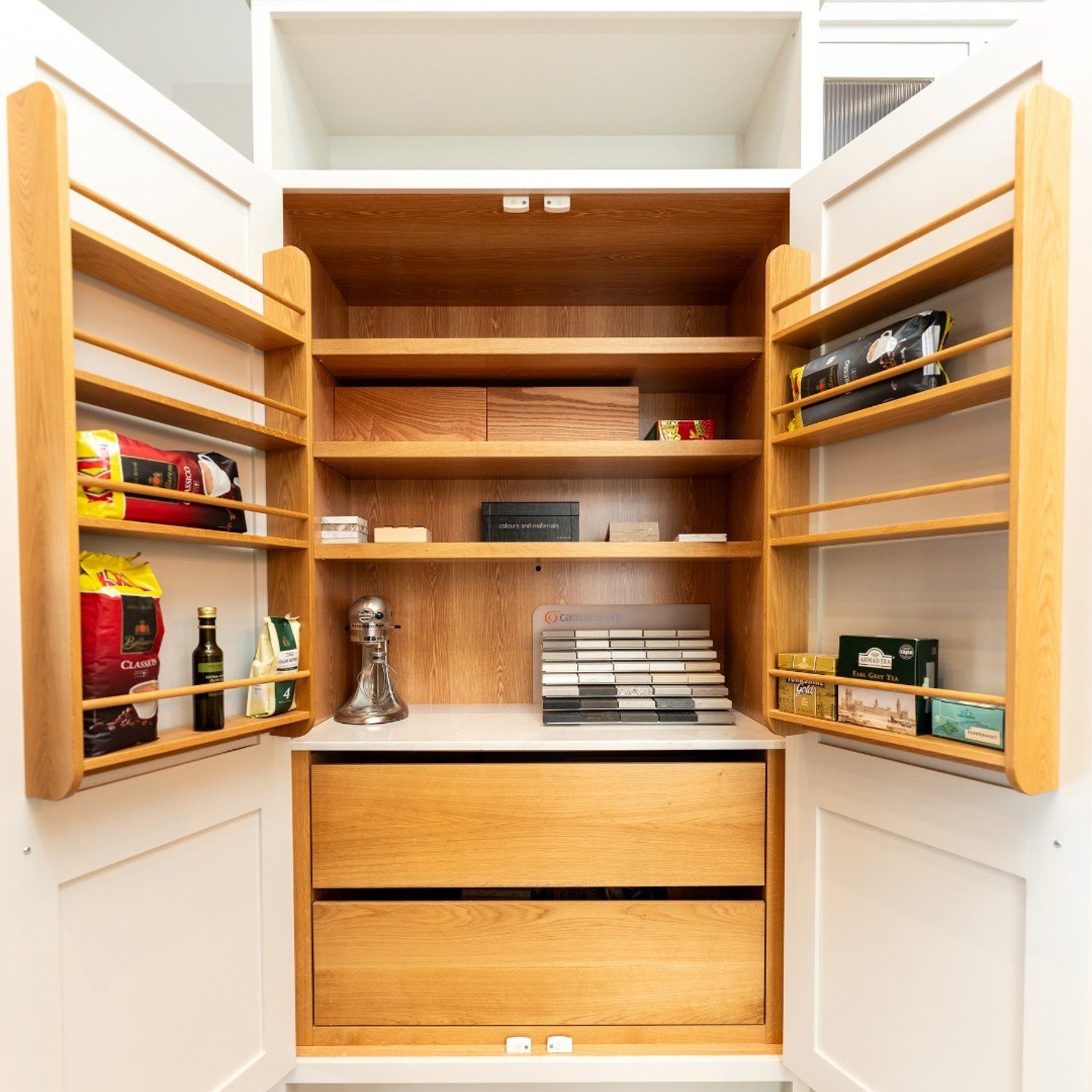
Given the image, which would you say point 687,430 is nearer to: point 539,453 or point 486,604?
point 539,453

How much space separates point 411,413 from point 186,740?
99 centimetres

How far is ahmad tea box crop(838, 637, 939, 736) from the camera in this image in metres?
1.09

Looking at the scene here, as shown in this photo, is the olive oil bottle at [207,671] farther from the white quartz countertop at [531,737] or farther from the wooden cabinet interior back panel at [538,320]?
the wooden cabinet interior back panel at [538,320]

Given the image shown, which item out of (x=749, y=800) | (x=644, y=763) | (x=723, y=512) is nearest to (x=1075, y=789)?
(x=749, y=800)

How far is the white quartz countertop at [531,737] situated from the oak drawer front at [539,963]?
366mm

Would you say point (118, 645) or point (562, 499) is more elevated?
point (562, 499)

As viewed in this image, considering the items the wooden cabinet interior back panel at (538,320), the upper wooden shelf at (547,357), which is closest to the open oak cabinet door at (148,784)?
the upper wooden shelf at (547,357)

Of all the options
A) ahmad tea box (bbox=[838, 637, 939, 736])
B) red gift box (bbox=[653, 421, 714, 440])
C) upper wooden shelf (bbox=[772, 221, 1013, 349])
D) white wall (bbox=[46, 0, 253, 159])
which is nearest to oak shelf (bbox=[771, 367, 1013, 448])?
upper wooden shelf (bbox=[772, 221, 1013, 349])

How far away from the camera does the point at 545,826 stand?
1443mm

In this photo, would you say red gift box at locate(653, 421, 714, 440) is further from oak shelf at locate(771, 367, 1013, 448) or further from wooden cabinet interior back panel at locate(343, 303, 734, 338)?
wooden cabinet interior back panel at locate(343, 303, 734, 338)

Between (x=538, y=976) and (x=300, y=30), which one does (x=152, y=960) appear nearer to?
(x=538, y=976)

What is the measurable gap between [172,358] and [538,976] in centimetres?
153

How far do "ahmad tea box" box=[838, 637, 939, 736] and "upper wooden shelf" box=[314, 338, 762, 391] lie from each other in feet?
2.50

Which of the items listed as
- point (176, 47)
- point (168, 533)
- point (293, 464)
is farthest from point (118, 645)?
point (176, 47)
